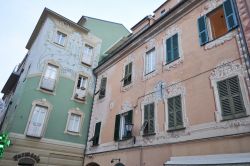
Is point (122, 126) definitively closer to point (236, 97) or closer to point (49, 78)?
point (49, 78)

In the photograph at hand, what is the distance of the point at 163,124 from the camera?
355 inches

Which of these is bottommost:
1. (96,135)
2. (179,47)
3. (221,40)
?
(96,135)

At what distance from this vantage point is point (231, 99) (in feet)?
22.9

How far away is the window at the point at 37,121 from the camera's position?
12.5 meters

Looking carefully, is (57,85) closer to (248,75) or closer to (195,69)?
(195,69)

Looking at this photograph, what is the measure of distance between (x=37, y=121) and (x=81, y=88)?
392cm

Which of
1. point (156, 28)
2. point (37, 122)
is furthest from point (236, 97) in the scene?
point (37, 122)

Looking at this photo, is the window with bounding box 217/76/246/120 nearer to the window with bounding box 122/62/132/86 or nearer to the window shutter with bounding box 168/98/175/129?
the window shutter with bounding box 168/98/175/129

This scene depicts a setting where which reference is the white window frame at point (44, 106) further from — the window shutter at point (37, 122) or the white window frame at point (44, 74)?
the white window frame at point (44, 74)

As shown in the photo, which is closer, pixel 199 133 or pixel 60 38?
pixel 199 133

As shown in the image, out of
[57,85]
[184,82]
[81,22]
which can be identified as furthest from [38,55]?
[184,82]

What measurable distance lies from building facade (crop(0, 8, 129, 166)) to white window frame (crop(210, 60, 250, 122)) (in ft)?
31.8

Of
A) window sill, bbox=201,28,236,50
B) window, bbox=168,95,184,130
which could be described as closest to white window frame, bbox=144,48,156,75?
window, bbox=168,95,184,130

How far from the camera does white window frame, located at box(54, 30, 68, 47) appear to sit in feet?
51.0
